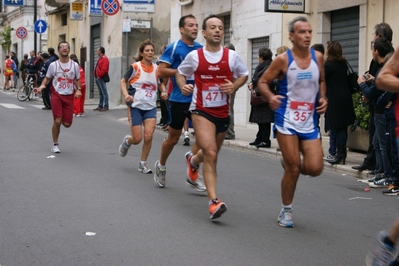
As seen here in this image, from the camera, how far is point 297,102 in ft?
21.9

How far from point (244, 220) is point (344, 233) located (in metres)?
0.99

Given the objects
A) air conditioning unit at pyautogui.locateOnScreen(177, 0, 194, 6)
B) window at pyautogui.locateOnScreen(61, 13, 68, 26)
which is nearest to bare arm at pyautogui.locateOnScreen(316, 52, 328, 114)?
air conditioning unit at pyautogui.locateOnScreen(177, 0, 194, 6)

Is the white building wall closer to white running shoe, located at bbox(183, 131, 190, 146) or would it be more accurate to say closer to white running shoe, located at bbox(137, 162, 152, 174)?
white running shoe, located at bbox(183, 131, 190, 146)

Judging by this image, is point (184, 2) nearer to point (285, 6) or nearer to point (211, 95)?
point (285, 6)

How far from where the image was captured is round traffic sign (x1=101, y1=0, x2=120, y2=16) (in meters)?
24.7

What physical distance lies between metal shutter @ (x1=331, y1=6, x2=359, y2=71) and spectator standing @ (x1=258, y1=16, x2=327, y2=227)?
8816 millimetres

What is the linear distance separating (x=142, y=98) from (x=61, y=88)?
2.69 metres

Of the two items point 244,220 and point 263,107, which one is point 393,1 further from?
point 244,220

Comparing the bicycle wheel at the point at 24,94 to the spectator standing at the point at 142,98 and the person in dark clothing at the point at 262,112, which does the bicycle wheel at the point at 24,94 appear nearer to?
the person in dark clothing at the point at 262,112

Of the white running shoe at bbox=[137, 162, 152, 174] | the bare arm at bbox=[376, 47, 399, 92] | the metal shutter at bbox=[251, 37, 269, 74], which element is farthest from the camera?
the metal shutter at bbox=[251, 37, 269, 74]

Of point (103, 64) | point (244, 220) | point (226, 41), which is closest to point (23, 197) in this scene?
point (244, 220)

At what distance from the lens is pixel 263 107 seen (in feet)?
44.5

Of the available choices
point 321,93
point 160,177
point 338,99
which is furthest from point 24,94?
point 321,93

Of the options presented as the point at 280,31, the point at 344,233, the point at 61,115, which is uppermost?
the point at 280,31
